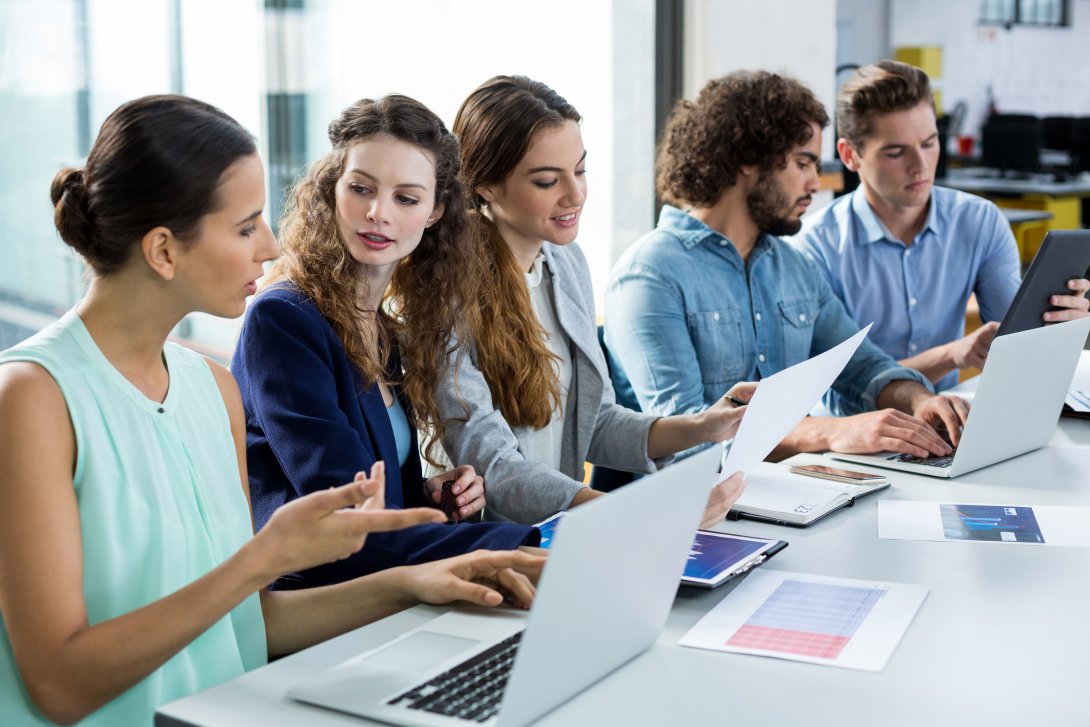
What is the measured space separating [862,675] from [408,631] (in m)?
0.46

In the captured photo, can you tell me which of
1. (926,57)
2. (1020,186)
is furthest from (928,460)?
(926,57)

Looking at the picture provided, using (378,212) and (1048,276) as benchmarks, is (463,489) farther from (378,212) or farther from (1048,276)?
(1048,276)

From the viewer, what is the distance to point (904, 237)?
294 cm

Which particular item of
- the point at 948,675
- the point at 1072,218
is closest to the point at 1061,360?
the point at 948,675

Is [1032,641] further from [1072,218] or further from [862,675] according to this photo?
[1072,218]

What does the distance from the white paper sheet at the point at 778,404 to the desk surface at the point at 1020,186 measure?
21.4 feet

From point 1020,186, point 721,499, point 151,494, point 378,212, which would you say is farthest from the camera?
point 1020,186

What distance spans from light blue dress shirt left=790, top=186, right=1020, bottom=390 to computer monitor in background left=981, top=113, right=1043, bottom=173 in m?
6.78

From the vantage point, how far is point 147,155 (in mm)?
1229

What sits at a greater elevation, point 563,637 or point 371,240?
point 371,240

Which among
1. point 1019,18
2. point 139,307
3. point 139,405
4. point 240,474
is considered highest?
point 1019,18

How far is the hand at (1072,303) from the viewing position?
2.33m

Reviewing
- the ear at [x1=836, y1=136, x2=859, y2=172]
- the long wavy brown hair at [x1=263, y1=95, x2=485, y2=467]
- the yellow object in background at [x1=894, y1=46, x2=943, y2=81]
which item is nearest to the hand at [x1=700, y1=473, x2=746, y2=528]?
the long wavy brown hair at [x1=263, y1=95, x2=485, y2=467]

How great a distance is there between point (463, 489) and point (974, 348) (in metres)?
1.38
